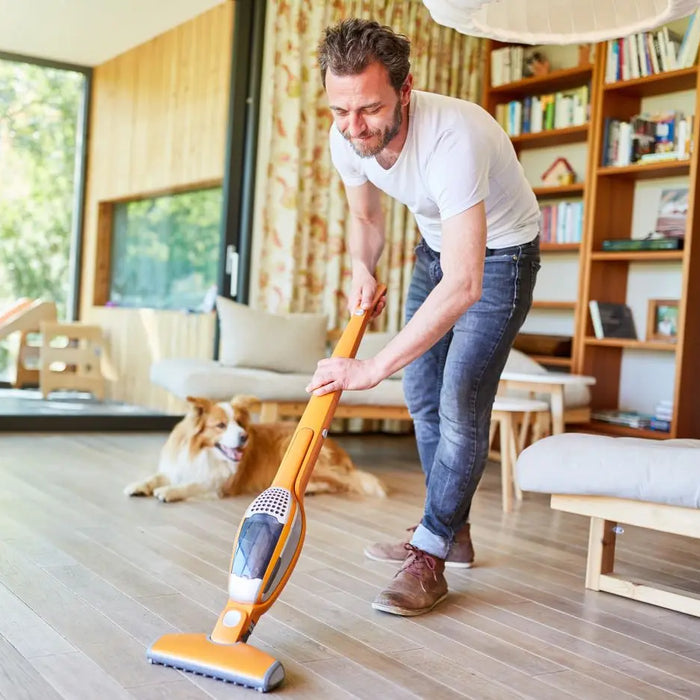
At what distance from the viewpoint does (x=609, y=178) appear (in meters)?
4.92

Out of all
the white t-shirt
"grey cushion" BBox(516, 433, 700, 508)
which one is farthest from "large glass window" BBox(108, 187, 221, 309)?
"grey cushion" BBox(516, 433, 700, 508)

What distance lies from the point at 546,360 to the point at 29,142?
2856 mm

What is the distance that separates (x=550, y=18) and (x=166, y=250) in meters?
3.33

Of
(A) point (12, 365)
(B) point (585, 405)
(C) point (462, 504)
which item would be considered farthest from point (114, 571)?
(B) point (585, 405)

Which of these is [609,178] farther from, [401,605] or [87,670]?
[87,670]

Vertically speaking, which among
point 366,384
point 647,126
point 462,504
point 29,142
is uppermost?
point 647,126

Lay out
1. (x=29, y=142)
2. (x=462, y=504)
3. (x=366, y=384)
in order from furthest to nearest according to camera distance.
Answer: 1. (x=29, y=142)
2. (x=462, y=504)
3. (x=366, y=384)

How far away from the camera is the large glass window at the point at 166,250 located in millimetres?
4836

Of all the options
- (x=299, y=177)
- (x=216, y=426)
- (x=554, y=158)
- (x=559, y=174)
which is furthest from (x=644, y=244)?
(x=216, y=426)

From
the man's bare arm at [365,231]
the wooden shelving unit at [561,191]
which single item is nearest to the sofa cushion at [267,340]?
the wooden shelving unit at [561,191]

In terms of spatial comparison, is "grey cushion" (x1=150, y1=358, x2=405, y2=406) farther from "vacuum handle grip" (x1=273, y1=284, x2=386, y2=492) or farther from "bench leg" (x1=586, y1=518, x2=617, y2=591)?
"vacuum handle grip" (x1=273, y1=284, x2=386, y2=492)

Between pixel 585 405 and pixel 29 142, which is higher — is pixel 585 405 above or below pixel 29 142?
below

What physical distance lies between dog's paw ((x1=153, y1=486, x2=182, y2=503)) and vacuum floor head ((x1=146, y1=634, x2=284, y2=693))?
160 cm

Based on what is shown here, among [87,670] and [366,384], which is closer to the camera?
[87,670]
